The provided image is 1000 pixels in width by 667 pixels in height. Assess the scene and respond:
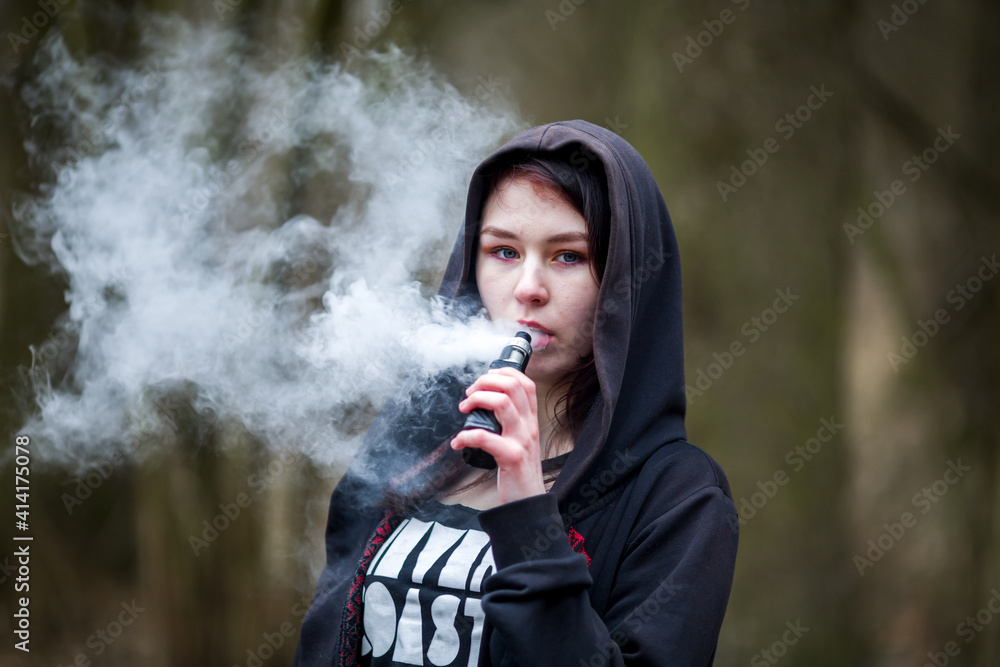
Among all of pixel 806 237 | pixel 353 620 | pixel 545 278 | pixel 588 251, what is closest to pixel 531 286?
pixel 545 278

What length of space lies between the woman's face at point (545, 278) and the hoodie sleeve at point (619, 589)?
400mm

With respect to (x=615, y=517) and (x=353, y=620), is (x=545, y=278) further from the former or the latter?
(x=353, y=620)

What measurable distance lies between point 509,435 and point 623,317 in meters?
0.39

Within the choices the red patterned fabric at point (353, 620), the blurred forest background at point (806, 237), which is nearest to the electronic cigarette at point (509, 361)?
the red patterned fabric at point (353, 620)

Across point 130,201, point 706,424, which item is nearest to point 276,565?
point 130,201

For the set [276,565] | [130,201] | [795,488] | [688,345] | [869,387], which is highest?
[130,201]

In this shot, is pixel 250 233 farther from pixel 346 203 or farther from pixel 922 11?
pixel 922 11

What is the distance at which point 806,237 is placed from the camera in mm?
3986

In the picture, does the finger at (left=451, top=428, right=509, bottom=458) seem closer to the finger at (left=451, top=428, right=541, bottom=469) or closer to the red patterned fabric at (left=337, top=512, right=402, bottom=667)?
the finger at (left=451, top=428, right=541, bottom=469)

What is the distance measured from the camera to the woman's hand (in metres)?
1.31

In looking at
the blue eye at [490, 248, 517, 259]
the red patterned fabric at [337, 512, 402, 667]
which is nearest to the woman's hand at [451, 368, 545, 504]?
the blue eye at [490, 248, 517, 259]

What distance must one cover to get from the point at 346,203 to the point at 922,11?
3392 mm

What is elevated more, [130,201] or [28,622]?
[130,201]

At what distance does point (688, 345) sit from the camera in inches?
155
